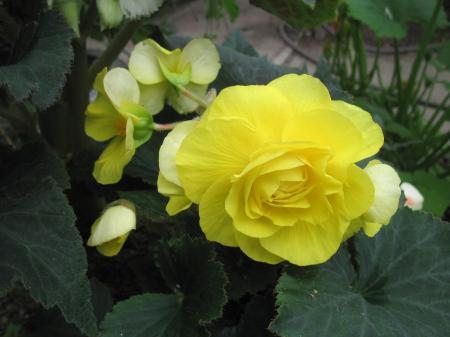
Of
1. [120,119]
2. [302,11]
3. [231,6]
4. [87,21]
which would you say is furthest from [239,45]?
[120,119]

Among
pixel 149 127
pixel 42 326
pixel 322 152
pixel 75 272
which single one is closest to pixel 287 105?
pixel 322 152

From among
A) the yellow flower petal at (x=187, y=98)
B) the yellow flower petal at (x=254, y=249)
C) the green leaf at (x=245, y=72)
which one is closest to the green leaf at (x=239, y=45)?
the green leaf at (x=245, y=72)

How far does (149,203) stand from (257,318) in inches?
7.3

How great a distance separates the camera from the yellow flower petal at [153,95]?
479 millimetres

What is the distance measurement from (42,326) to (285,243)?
35 centimetres

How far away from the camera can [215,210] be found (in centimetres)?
35

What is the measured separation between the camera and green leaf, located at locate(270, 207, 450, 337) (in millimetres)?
380

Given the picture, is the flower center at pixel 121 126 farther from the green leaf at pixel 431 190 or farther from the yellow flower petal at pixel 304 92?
the green leaf at pixel 431 190

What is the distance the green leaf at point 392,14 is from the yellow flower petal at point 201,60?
69 cm

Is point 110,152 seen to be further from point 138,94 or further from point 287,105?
point 287,105

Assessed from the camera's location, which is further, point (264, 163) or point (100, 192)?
point (100, 192)

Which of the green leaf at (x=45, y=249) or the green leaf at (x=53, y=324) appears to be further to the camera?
the green leaf at (x=53, y=324)

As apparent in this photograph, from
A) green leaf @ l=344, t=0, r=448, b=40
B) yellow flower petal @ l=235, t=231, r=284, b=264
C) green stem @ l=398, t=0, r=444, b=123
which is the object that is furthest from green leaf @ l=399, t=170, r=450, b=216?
yellow flower petal @ l=235, t=231, r=284, b=264

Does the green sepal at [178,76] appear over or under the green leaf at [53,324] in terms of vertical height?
over
